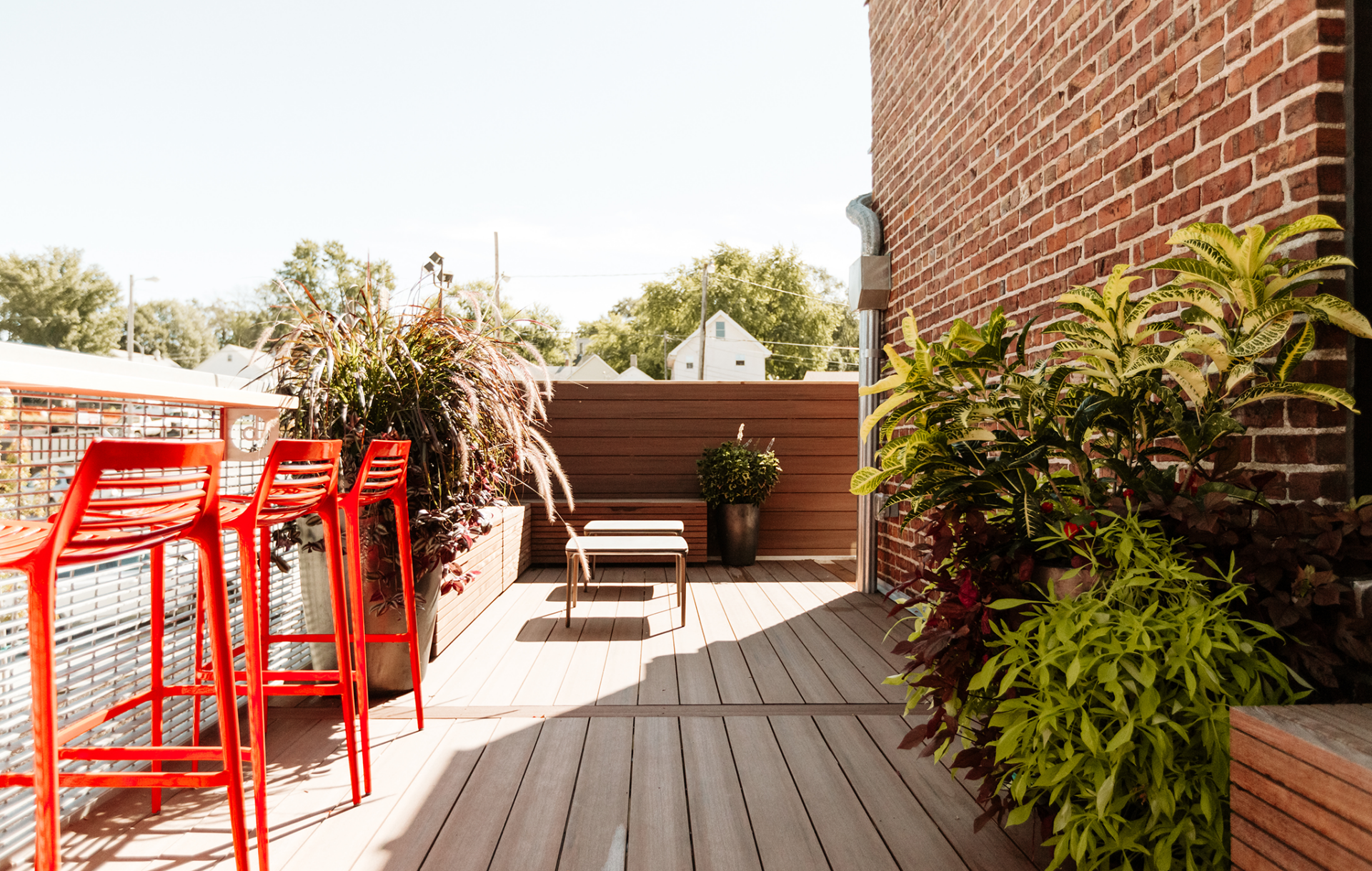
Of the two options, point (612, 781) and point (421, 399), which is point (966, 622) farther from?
point (421, 399)

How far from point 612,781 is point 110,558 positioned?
147 cm

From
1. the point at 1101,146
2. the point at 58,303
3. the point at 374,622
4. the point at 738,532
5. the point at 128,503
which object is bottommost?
the point at 738,532

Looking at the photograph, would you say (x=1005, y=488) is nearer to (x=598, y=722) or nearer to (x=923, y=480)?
(x=923, y=480)

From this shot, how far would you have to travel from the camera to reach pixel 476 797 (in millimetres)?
2072

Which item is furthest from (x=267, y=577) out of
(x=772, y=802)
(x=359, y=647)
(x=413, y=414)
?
(x=772, y=802)

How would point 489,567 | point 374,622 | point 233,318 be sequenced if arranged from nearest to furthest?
1. point 374,622
2. point 489,567
3. point 233,318

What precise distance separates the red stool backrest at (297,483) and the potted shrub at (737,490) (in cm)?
401

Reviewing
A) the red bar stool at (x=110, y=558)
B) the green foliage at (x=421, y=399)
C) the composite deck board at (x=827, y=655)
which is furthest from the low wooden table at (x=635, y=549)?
the red bar stool at (x=110, y=558)

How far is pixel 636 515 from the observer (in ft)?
19.4

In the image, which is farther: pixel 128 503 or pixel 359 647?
pixel 359 647

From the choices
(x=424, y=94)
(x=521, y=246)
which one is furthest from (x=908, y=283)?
(x=521, y=246)

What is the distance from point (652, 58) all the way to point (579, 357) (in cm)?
1632

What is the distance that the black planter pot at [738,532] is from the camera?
590cm

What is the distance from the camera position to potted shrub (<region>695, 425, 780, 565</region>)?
5871mm
